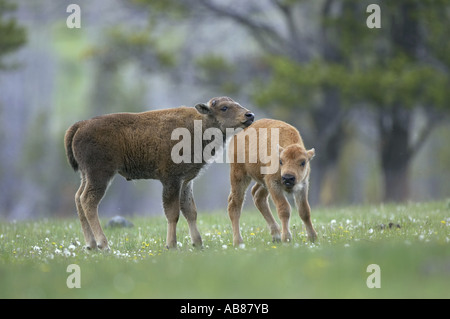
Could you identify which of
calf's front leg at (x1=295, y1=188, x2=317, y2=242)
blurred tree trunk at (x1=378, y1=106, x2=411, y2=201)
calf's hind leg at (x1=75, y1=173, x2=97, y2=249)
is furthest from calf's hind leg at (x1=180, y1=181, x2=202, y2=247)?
blurred tree trunk at (x1=378, y1=106, x2=411, y2=201)

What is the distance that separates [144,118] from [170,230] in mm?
2085

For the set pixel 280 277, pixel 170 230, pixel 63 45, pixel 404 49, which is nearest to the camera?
pixel 280 277

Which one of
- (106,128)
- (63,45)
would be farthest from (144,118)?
(63,45)

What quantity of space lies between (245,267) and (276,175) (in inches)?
129

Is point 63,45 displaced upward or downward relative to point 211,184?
upward

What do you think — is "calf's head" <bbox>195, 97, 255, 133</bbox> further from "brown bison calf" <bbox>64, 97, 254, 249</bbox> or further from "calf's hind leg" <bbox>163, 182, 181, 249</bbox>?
"calf's hind leg" <bbox>163, 182, 181, 249</bbox>

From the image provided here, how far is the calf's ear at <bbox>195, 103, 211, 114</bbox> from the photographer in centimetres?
1230

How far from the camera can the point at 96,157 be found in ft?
39.0

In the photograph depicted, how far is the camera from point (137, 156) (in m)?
12.1

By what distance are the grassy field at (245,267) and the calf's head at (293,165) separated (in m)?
1.00

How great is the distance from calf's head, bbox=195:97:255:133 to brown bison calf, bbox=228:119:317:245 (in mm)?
229

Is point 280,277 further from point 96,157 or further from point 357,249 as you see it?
point 96,157

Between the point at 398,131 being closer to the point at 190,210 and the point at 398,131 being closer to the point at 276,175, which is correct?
the point at 190,210

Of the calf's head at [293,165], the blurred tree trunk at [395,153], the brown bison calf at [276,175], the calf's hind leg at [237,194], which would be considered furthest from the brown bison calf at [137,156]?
the blurred tree trunk at [395,153]
